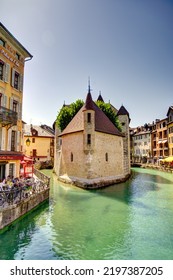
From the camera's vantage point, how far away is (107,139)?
2459cm

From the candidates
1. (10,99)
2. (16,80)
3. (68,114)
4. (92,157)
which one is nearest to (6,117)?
(10,99)

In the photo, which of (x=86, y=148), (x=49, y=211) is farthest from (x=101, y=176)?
(x=49, y=211)

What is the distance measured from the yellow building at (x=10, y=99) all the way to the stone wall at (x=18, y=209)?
133 inches

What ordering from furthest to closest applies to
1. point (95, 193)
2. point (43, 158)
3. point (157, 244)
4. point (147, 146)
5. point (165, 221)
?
point (147, 146) → point (43, 158) → point (95, 193) → point (165, 221) → point (157, 244)

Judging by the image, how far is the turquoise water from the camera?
748 cm

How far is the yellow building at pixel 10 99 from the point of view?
14.3m

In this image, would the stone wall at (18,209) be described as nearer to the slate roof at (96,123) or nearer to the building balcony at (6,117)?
the building balcony at (6,117)

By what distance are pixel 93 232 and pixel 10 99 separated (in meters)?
11.7

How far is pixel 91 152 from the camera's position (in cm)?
2159

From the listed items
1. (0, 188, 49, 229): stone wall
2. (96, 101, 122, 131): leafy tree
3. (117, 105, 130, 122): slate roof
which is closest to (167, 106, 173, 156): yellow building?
(117, 105, 130, 122): slate roof

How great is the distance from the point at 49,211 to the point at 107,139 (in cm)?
1384

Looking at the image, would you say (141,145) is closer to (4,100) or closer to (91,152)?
(91,152)
